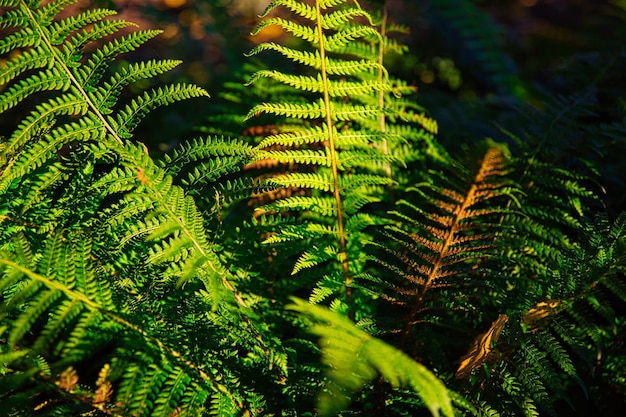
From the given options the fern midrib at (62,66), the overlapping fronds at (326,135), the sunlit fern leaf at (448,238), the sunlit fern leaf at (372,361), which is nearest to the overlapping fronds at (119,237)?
the fern midrib at (62,66)

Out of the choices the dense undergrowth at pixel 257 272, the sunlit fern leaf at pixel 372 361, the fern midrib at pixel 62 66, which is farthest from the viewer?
the fern midrib at pixel 62 66

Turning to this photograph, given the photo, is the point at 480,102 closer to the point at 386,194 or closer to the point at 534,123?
the point at 534,123

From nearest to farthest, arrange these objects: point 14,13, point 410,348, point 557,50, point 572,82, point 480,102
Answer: point 14,13 < point 410,348 < point 572,82 < point 480,102 < point 557,50

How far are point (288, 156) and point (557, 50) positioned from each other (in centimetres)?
364

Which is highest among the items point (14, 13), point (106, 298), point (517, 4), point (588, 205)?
point (517, 4)

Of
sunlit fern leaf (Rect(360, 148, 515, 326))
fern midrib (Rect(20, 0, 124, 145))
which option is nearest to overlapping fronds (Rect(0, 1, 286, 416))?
fern midrib (Rect(20, 0, 124, 145))

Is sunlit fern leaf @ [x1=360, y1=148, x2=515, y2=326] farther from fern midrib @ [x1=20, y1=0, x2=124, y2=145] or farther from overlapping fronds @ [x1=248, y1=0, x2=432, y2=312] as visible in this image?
fern midrib @ [x1=20, y1=0, x2=124, y2=145]

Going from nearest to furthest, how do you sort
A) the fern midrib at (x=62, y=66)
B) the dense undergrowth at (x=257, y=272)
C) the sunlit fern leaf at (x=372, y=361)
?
the sunlit fern leaf at (x=372, y=361) → the dense undergrowth at (x=257, y=272) → the fern midrib at (x=62, y=66)

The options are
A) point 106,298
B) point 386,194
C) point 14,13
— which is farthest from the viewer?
point 386,194

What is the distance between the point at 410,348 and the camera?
1.51 metres

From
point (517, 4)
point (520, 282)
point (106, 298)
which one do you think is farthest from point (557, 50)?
point (106, 298)

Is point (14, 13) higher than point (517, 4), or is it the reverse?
point (517, 4)

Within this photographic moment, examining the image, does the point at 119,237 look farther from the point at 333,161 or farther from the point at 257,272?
the point at 333,161

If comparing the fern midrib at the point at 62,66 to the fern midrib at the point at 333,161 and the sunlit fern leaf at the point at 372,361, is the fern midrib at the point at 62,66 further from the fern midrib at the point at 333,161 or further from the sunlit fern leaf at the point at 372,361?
the sunlit fern leaf at the point at 372,361
